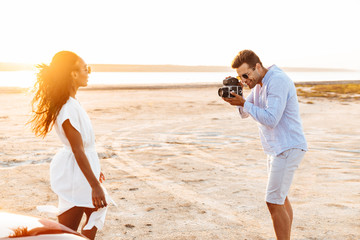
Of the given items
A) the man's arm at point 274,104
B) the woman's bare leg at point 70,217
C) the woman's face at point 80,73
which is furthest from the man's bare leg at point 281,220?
the woman's face at point 80,73

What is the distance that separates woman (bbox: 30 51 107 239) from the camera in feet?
8.71

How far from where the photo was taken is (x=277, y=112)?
3238mm

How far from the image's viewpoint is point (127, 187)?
243 inches

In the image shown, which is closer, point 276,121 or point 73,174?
point 73,174

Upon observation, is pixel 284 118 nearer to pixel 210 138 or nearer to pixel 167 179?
pixel 167 179

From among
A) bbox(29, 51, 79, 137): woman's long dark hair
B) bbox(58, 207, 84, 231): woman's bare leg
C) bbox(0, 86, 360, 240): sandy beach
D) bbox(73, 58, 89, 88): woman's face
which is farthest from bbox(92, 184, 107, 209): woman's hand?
bbox(0, 86, 360, 240): sandy beach

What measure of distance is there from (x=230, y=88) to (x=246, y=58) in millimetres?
300

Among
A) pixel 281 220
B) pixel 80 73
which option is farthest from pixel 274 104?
pixel 80 73

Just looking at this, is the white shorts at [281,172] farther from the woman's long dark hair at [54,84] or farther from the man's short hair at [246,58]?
the woman's long dark hair at [54,84]

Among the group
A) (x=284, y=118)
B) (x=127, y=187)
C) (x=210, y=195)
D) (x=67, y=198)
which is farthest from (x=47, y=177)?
(x=284, y=118)

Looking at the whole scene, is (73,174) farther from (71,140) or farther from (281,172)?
(281,172)

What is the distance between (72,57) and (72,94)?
9.9 inches

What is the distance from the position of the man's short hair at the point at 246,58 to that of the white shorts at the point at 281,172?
31.2 inches

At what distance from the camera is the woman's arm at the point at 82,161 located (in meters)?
2.63
